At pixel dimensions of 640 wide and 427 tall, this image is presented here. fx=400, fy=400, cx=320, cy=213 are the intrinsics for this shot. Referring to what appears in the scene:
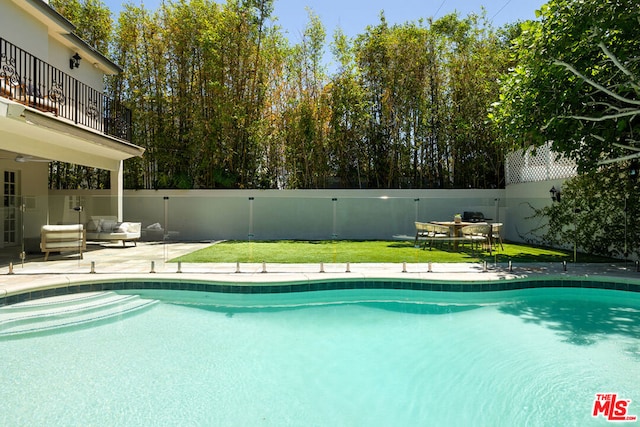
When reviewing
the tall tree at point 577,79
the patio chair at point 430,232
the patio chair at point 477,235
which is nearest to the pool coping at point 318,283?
the patio chair at point 477,235

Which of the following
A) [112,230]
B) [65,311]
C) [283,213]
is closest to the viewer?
[65,311]

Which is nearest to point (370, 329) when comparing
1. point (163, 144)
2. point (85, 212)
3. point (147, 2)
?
point (85, 212)

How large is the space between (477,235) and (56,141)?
8.14 metres

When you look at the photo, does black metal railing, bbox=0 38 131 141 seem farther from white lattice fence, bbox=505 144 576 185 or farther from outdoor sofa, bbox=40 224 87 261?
white lattice fence, bbox=505 144 576 185

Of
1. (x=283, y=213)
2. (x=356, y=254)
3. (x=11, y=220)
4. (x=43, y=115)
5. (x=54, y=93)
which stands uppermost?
(x=54, y=93)

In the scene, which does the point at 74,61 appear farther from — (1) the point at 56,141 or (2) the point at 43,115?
(2) the point at 43,115

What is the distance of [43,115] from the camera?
603 centimetres

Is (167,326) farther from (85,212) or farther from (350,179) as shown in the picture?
(350,179)

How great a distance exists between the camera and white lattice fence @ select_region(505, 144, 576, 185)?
970 cm

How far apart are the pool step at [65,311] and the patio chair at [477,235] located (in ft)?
18.6

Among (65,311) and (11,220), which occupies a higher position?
(11,220)

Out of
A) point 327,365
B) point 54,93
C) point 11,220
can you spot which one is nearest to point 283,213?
point 11,220

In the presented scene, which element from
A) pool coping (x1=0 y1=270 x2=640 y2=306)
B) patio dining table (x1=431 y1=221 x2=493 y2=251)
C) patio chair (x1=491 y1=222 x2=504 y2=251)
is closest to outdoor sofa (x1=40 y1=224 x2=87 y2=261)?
pool coping (x1=0 y1=270 x2=640 y2=306)

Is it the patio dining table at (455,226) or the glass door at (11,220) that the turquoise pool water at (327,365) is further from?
the glass door at (11,220)
